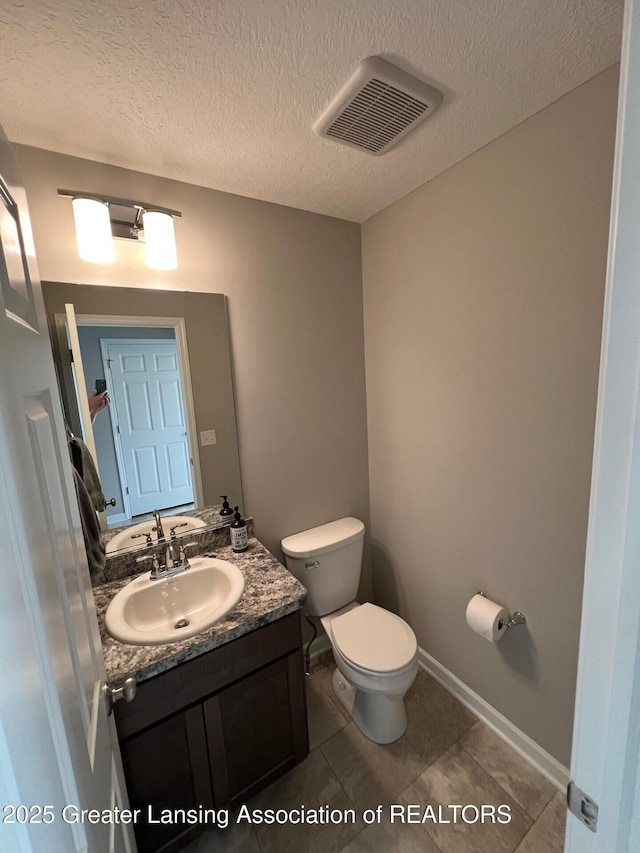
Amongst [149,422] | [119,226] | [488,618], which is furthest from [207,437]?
[488,618]

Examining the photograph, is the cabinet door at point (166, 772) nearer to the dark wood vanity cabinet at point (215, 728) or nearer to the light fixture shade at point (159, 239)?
the dark wood vanity cabinet at point (215, 728)

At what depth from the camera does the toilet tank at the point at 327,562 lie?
173 cm

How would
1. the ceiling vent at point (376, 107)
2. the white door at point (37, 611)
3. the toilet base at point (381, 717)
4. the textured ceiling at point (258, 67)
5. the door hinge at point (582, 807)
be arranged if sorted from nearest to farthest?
the white door at point (37, 611), the door hinge at point (582, 807), the textured ceiling at point (258, 67), the ceiling vent at point (376, 107), the toilet base at point (381, 717)

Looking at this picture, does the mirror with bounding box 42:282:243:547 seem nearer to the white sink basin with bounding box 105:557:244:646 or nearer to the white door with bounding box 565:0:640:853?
the white sink basin with bounding box 105:557:244:646

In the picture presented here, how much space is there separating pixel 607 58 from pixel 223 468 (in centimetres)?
183

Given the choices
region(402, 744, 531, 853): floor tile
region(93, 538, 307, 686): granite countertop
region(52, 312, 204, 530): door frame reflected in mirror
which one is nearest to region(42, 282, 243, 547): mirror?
region(52, 312, 204, 530): door frame reflected in mirror

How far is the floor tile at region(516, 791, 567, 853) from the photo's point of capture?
117 cm

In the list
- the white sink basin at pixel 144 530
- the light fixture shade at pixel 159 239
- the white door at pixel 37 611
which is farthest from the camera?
the white sink basin at pixel 144 530

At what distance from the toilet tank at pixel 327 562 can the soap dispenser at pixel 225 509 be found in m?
0.34

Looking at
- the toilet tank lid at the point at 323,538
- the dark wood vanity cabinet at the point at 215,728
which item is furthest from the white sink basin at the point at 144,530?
the dark wood vanity cabinet at the point at 215,728

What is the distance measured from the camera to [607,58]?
95 cm

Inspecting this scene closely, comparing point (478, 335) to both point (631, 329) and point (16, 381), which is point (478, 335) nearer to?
point (631, 329)

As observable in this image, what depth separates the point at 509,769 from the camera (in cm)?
142

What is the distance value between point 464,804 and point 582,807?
3.71 ft
